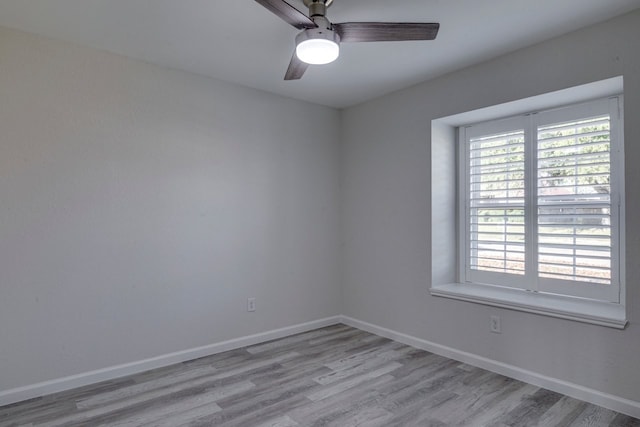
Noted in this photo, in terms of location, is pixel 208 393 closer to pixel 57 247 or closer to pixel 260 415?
pixel 260 415

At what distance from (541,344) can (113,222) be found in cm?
319

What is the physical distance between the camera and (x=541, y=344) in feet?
8.57

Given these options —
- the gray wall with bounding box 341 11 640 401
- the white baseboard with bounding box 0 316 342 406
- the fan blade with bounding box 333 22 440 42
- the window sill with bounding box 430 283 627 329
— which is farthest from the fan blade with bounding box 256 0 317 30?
the white baseboard with bounding box 0 316 342 406

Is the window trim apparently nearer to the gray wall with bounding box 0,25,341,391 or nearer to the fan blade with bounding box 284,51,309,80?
the gray wall with bounding box 0,25,341,391

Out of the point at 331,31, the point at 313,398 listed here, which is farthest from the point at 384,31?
the point at 313,398

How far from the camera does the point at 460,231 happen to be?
3.44m

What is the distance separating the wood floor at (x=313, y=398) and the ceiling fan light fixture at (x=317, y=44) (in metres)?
2.07

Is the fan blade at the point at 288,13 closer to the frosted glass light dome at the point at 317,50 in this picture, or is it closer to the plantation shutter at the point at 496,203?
the frosted glass light dome at the point at 317,50

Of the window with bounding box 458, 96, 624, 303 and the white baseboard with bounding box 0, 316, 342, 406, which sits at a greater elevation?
the window with bounding box 458, 96, 624, 303

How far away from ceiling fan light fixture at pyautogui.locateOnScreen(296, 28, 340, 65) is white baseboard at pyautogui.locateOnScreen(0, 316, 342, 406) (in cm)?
247

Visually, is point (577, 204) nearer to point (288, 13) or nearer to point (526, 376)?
point (526, 376)

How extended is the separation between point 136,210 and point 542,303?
3.06 m

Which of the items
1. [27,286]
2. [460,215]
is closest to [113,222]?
[27,286]

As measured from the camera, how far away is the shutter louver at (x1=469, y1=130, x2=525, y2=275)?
300 cm
